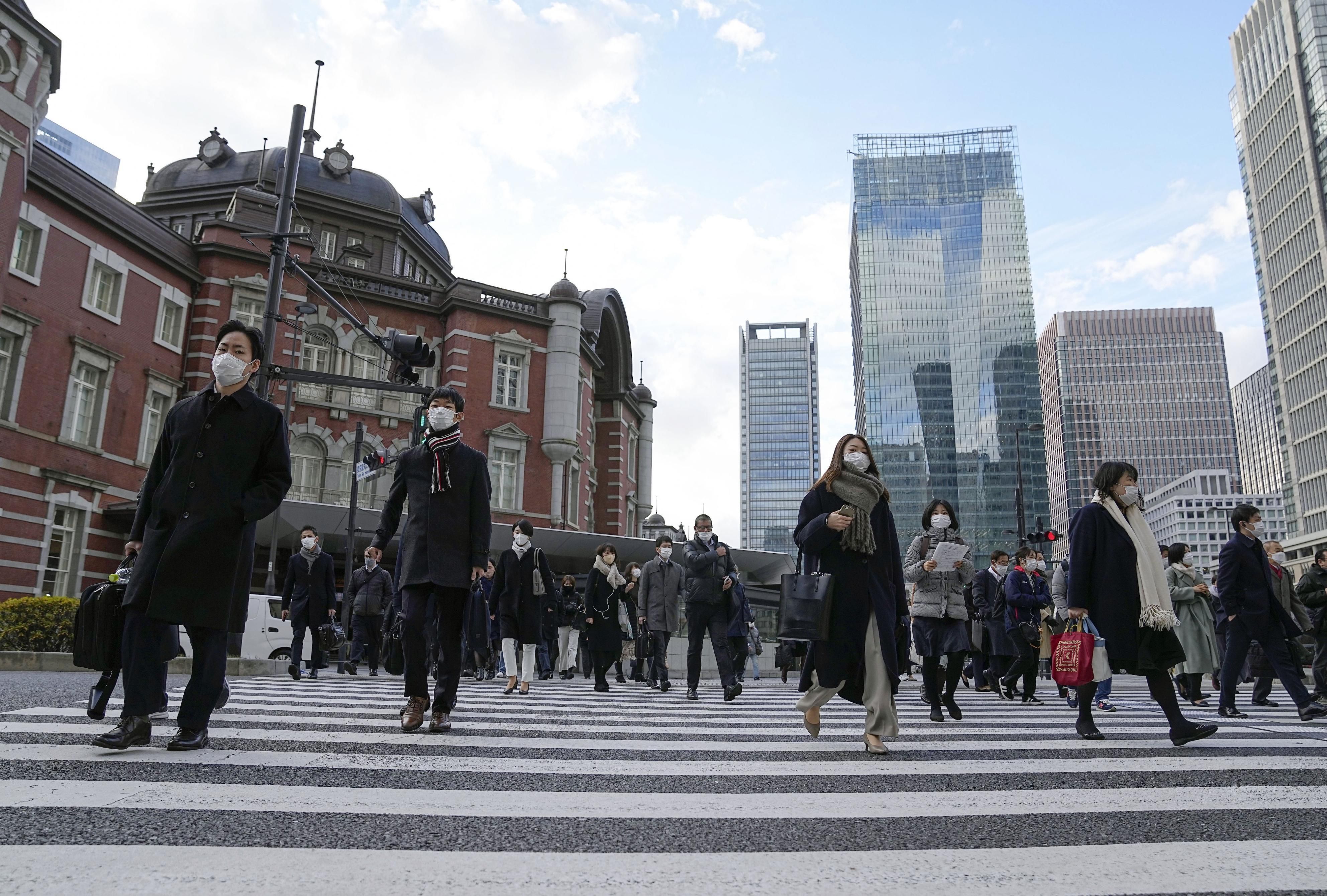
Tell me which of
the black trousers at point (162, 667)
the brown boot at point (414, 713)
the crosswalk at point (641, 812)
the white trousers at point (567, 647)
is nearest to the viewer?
the crosswalk at point (641, 812)

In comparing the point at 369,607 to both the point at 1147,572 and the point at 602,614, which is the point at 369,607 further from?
the point at 1147,572

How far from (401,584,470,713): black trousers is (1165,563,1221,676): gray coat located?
8.18 m

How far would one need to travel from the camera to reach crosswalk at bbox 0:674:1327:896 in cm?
236

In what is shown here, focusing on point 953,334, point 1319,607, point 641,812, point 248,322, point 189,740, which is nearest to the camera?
point 641,812

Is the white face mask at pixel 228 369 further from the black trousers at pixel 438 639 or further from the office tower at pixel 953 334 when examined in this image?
the office tower at pixel 953 334

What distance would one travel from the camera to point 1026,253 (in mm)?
118812

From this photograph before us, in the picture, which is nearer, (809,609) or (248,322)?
(809,609)

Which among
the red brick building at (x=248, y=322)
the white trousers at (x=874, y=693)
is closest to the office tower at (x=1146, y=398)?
the red brick building at (x=248, y=322)

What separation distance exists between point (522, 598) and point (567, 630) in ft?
13.3

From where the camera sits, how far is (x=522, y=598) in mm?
10070

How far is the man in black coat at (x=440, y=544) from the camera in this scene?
5.71m

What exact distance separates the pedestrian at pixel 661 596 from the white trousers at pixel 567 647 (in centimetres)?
223

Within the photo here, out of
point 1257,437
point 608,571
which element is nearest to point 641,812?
point 608,571

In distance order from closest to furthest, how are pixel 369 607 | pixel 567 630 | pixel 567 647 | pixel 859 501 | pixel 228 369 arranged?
pixel 228 369 < pixel 859 501 < pixel 567 630 < pixel 369 607 < pixel 567 647
